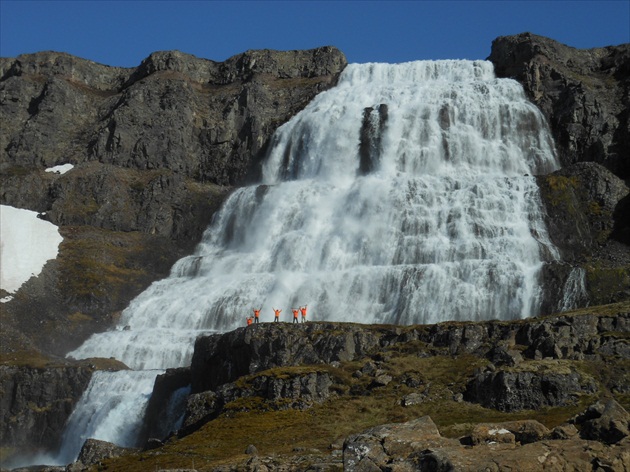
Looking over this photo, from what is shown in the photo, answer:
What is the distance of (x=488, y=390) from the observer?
5706 cm

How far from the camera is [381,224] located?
99938mm

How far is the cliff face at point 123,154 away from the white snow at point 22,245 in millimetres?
1480

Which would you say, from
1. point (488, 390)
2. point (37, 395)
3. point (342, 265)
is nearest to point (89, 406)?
point (37, 395)

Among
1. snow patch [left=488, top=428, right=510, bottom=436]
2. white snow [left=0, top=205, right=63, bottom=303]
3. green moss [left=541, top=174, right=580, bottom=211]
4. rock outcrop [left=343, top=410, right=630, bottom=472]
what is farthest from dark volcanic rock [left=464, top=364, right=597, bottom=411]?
white snow [left=0, top=205, right=63, bottom=303]

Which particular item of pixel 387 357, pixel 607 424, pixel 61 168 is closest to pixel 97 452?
pixel 387 357

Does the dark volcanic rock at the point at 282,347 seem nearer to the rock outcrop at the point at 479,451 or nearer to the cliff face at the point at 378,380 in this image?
the cliff face at the point at 378,380

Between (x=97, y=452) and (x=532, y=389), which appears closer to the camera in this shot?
(x=532, y=389)

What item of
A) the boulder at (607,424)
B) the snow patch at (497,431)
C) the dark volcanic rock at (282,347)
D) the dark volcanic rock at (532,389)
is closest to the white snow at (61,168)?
the dark volcanic rock at (282,347)

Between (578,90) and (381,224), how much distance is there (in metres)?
33.3

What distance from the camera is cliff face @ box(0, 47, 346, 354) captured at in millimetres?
107812

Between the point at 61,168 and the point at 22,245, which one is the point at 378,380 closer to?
the point at 22,245

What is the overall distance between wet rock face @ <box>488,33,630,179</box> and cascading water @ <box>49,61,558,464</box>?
2647mm

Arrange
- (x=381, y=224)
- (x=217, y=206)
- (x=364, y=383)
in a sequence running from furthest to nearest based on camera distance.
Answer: (x=217, y=206)
(x=381, y=224)
(x=364, y=383)

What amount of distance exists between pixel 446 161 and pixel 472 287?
28.2 m
